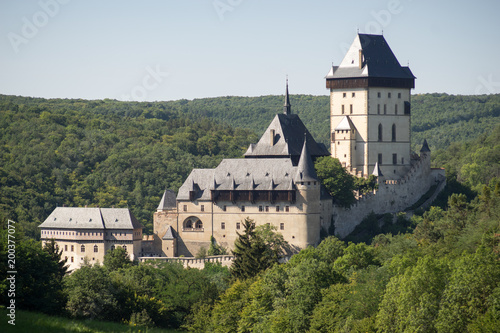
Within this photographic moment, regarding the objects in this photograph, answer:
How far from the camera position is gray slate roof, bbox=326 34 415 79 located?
81188 millimetres

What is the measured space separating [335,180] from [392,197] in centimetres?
734

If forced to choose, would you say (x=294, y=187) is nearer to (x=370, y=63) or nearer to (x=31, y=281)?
(x=370, y=63)

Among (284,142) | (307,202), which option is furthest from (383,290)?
(284,142)

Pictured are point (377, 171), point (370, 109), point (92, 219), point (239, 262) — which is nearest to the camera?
point (239, 262)

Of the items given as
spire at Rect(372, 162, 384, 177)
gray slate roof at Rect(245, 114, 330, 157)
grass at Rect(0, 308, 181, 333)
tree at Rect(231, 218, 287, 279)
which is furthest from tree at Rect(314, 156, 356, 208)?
grass at Rect(0, 308, 181, 333)

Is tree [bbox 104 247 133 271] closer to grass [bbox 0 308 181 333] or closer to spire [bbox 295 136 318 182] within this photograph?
spire [bbox 295 136 318 182]

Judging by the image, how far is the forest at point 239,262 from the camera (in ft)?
145

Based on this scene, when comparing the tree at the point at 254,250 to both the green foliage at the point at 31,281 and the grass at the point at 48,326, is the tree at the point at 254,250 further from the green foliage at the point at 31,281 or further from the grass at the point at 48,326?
the grass at the point at 48,326

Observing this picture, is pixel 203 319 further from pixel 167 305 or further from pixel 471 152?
pixel 471 152

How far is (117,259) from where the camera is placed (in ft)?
225

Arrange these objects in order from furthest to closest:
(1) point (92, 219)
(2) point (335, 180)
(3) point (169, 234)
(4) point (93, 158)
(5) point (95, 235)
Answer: (4) point (93, 158) → (2) point (335, 180) → (1) point (92, 219) → (3) point (169, 234) → (5) point (95, 235)

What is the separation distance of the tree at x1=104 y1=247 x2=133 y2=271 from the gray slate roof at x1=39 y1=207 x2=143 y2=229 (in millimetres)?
2726

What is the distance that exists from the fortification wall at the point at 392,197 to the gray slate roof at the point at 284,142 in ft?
16.6

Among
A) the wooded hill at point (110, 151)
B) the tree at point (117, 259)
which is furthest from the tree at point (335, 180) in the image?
the wooded hill at point (110, 151)
